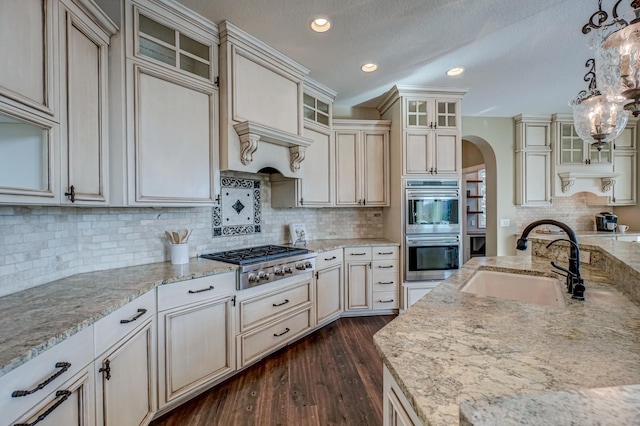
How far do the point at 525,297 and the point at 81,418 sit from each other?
88.1 inches

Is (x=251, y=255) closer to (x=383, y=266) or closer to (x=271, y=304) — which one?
(x=271, y=304)

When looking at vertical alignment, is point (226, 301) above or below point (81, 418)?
above

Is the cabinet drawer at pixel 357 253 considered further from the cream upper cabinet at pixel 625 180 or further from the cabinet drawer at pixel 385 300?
the cream upper cabinet at pixel 625 180

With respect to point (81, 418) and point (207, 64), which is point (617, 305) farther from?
point (207, 64)

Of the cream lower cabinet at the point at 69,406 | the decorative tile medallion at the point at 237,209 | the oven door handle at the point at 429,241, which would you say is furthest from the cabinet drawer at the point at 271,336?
the oven door handle at the point at 429,241

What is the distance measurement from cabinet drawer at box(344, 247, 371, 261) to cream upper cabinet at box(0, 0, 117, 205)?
7.65 ft

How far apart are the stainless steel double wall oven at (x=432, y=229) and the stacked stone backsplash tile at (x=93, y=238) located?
5.22 feet

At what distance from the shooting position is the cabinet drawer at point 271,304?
2.19 m

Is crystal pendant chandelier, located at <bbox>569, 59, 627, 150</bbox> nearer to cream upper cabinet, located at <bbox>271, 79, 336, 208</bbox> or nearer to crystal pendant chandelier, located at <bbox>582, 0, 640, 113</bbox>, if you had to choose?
crystal pendant chandelier, located at <bbox>582, 0, 640, 113</bbox>

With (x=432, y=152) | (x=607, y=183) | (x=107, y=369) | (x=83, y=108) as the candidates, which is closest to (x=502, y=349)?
(x=107, y=369)

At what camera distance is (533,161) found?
432 centimetres

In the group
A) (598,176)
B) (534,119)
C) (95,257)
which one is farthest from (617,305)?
(598,176)

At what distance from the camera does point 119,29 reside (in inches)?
70.4

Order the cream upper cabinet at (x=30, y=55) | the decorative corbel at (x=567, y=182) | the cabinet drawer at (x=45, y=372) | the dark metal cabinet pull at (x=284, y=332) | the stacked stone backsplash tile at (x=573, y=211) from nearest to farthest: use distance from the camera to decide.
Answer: the cabinet drawer at (x=45, y=372)
the cream upper cabinet at (x=30, y=55)
the dark metal cabinet pull at (x=284, y=332)
the decorative corbel at (x=567, y=182)
the stacked stone backsplash tile at (x=573, y=211)
